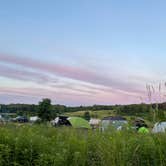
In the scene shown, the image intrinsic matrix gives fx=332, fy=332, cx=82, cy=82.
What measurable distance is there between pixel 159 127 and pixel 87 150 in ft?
3.27

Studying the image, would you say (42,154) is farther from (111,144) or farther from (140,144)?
(140,144)

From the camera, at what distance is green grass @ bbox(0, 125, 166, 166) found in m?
3.95

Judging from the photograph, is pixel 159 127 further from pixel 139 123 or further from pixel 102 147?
pixel 102 147

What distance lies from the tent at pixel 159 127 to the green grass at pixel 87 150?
8 cm

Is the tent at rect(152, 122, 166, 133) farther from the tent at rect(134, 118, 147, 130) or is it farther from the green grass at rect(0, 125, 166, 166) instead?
the tent at rect(134, 118, 147, 130)

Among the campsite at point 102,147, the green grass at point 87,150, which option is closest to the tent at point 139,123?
the campsite at point 102,147

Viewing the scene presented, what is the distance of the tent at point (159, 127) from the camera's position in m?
4.18

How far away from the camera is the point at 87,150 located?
4301 mm

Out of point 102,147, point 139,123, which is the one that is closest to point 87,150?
point 102,147

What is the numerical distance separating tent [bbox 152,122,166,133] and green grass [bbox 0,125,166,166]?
82mm

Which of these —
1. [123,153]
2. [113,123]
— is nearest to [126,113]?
[113,123]

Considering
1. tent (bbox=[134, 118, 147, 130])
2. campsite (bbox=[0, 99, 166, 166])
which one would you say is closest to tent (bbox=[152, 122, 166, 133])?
campsite (bbox=[0, 99, 166, 166])

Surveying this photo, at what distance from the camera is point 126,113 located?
489 centimetres

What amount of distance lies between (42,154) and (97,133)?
99 cm
